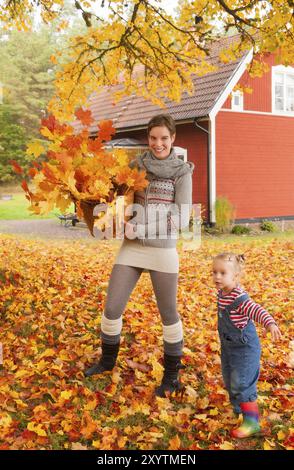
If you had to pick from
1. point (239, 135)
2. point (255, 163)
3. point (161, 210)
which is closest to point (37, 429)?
point (161, 210)

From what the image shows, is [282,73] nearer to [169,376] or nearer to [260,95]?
[260,95]

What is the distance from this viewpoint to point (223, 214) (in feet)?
49.0

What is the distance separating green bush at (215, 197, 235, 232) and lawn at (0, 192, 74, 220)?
291 inches

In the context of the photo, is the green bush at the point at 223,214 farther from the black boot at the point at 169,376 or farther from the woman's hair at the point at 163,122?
the woman's hair at the point at 163,122

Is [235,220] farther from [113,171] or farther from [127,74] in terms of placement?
[113,171]

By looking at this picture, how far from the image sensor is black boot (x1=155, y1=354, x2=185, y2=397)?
3820 millimetres

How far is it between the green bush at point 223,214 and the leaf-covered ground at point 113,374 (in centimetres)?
720

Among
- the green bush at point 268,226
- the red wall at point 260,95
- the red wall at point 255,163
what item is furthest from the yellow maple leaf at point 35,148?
the red wall at point 260,95

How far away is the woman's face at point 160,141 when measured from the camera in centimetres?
346

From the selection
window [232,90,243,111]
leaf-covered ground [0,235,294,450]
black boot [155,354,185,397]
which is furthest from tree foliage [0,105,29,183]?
black boot [155,354,185,397]

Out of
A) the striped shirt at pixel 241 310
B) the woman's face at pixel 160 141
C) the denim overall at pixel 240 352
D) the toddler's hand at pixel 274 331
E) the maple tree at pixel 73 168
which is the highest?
the woman's face at pixel 160 141

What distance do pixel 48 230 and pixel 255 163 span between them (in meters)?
6.77
